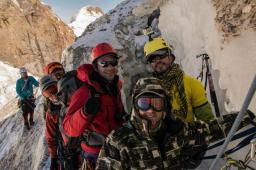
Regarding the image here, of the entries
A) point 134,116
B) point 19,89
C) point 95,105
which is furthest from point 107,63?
point 19,89

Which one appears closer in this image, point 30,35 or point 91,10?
point 30,35

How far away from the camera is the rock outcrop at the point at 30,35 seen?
5850 centimetres

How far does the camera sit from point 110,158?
11.6 ft

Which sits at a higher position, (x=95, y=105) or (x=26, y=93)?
(x=26, y=93)

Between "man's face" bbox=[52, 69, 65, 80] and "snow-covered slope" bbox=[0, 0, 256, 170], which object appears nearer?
"snow-covered slope" bbox=[0, 0, 256, 170]

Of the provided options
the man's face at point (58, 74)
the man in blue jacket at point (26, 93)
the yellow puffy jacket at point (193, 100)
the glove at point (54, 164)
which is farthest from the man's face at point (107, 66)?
the man in blue jacket at point (26, 93)

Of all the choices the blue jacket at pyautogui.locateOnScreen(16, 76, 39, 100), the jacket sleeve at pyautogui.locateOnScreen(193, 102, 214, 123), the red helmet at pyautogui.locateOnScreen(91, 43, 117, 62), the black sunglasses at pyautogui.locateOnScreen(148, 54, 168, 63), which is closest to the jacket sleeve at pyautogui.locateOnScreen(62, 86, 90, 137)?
the red helmet at pyautogui.locateOnScreen(91, 43, 117, 62)

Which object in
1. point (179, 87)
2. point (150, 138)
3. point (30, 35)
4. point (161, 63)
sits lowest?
point (150, 138)

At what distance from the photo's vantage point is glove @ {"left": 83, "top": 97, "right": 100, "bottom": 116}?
432 centimetres

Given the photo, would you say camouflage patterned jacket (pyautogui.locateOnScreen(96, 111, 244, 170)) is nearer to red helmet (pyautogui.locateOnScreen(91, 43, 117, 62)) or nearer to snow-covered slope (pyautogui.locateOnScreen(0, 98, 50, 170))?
red helmet (pyautogui.locateOnScreen(91, 43, 117, 62))

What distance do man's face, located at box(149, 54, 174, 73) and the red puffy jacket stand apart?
2.17 ft

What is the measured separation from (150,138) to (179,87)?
3.61 ft

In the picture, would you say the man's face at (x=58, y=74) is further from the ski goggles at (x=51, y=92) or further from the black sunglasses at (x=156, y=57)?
the black sunglasses at (x=156, y=57)

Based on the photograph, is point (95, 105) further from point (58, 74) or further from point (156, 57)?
point (58, 74)
